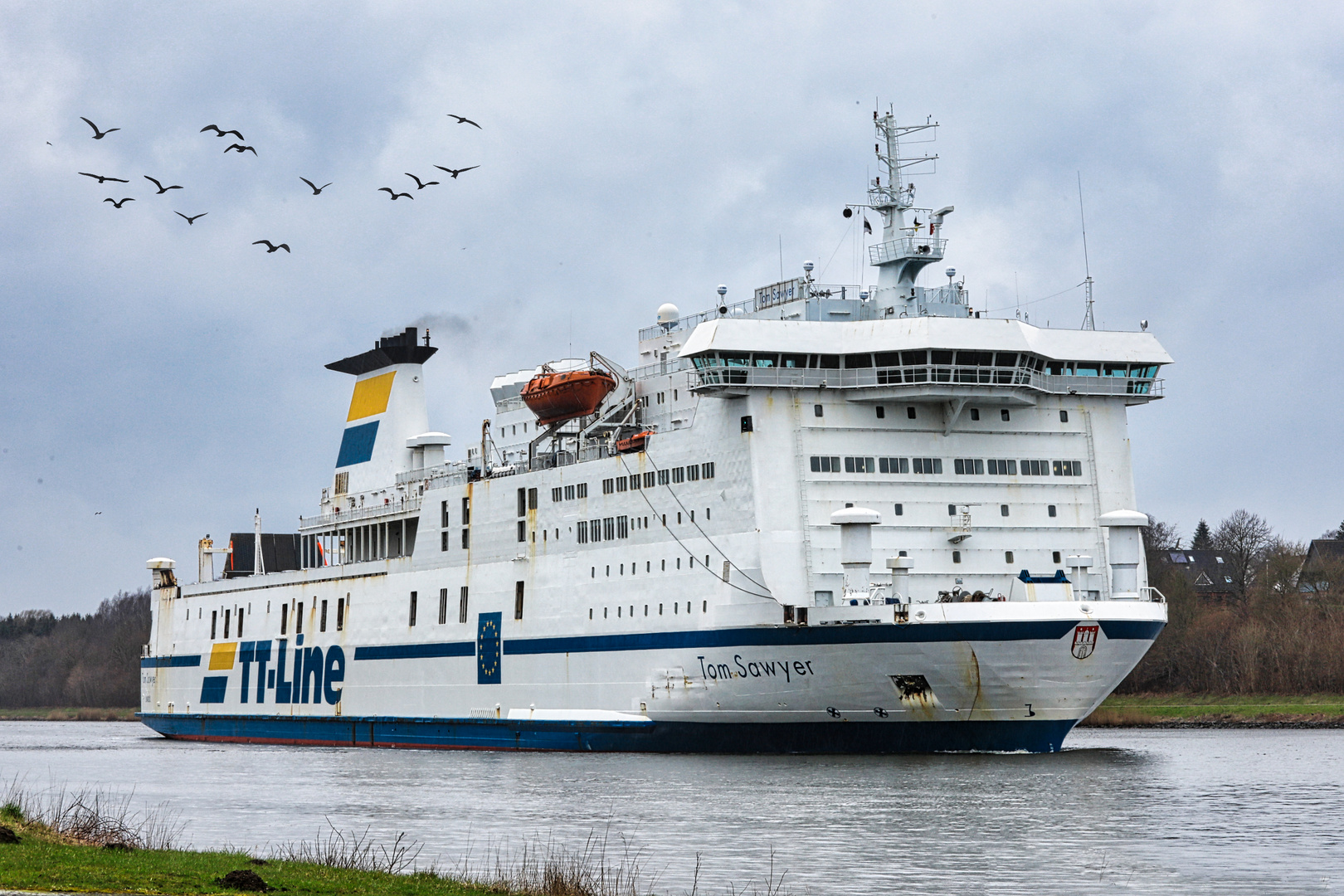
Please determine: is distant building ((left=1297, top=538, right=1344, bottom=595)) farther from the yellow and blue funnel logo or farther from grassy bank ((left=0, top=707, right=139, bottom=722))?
grassy bank ((left=0, top=707, right=139, bottom=722))

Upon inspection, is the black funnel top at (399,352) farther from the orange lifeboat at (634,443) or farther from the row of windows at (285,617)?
the orange lifeboat at (634,443)

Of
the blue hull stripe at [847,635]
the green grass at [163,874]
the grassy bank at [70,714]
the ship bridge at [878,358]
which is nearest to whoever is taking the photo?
the green grass at [163,874]

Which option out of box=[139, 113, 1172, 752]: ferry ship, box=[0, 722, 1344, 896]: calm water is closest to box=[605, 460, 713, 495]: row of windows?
box=[139, 113, 1172, 752]: ferry ship

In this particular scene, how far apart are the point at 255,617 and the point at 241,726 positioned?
3794 millimetres

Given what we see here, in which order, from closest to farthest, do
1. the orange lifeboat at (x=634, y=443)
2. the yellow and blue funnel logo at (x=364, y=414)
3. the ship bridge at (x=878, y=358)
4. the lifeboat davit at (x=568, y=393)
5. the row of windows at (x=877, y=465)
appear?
the ship bridge at (x=878, y=358)
the row of windows at (x=877, y=465)
the orange lifeboat at (x=634, y=443)
the lifeboat davit at (x=568, y=393)
the yellow and blue funnel logo at (x=364, y=414)

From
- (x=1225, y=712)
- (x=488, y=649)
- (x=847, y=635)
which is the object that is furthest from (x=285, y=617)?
(x=1225, y=712)

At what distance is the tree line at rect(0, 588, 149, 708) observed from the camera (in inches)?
4284

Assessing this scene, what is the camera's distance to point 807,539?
34.6 meters

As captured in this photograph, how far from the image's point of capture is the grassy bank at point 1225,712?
54469 mm

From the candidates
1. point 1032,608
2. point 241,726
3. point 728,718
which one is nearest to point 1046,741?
point 1032,608

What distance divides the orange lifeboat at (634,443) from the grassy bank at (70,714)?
67735mm

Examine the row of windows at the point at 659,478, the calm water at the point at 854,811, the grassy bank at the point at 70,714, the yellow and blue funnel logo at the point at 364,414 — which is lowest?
the calm water at the point at 854,811

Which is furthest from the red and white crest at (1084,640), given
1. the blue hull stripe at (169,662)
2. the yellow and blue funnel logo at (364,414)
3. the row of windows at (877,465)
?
the blue hull stripe at (169,662)

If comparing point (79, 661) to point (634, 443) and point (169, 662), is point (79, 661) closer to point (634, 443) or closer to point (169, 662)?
point (169, 662)
